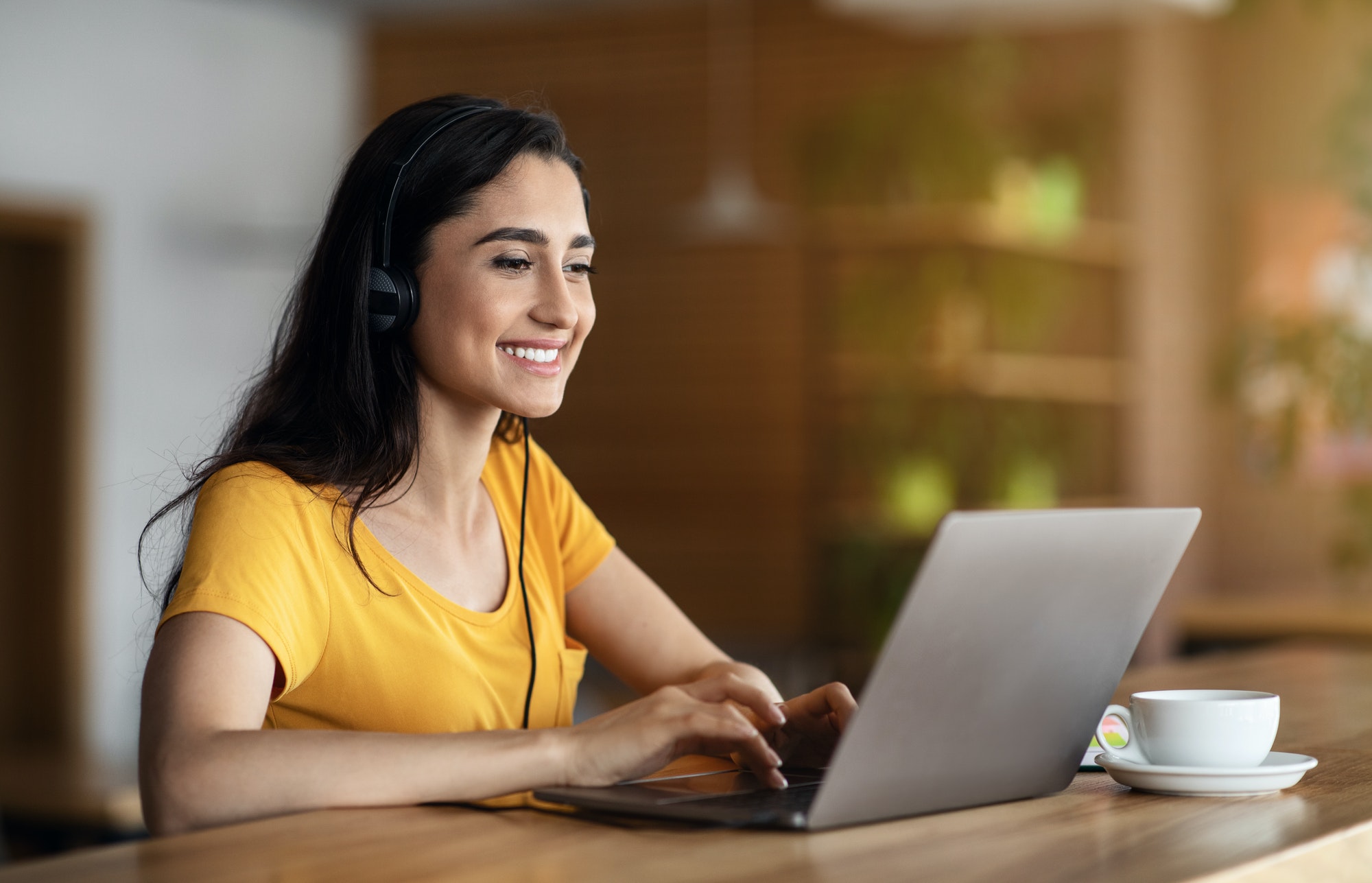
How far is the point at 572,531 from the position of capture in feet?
6.36

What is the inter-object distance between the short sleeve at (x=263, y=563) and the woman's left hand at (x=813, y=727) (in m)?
0.45

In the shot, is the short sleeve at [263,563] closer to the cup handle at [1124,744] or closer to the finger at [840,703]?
the finger at [840,703]

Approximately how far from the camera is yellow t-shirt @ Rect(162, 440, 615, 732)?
1449mm

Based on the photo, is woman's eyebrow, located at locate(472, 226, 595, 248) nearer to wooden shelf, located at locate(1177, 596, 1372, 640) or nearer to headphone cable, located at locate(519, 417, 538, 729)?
headphone cable, located at locate(519, 417, 538, 729)

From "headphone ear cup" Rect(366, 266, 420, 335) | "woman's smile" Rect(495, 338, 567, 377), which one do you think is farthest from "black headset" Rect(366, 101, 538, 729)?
"woman's smile" Rect(495, 338, 567, 377)

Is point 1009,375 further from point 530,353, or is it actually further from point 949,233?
point 530,353

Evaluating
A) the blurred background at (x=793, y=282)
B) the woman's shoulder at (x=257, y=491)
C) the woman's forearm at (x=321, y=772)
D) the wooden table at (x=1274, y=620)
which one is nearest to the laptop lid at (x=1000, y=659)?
the woman's forearm at (x=321, y=772)

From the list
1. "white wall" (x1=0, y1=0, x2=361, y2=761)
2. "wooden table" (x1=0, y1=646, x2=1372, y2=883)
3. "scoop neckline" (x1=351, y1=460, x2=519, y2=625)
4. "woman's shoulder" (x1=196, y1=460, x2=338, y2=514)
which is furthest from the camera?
"white wall" (x1=0, y1=0, x2=361, y2=761)

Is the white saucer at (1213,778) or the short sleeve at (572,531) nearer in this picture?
the white saucer at (1213,778)

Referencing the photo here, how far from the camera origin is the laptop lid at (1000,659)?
1113mm

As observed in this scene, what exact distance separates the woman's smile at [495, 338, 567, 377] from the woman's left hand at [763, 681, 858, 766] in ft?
1.54

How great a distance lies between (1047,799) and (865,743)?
0.25 meters

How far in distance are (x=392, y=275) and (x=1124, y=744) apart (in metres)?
0.88

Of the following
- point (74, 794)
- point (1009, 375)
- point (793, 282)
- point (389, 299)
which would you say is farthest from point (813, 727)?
point (793, 282)
